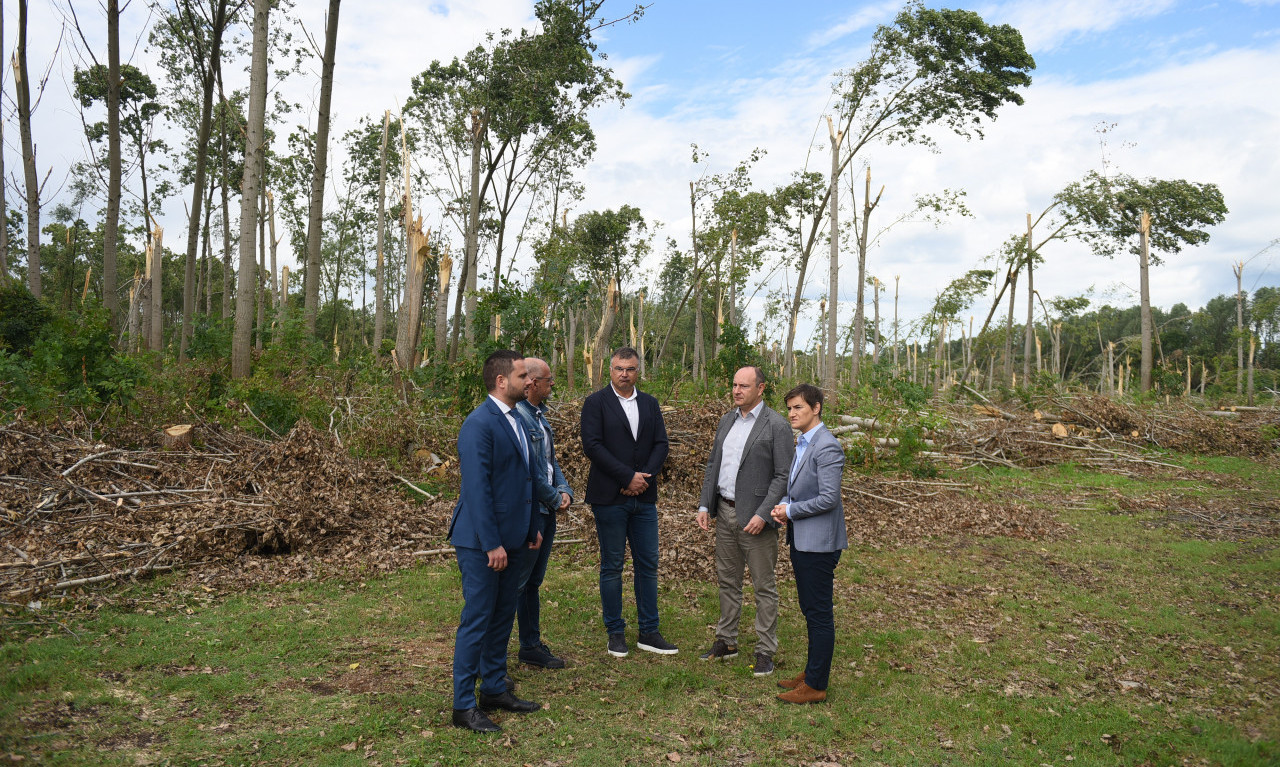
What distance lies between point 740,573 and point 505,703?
1817mm

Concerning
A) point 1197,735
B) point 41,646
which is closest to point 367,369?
point 41,646

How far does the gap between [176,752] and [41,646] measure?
75.4 inches

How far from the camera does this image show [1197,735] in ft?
13.6

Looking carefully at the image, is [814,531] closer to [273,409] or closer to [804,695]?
[804,695]

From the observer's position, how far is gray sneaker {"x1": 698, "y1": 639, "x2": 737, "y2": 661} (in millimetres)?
5203

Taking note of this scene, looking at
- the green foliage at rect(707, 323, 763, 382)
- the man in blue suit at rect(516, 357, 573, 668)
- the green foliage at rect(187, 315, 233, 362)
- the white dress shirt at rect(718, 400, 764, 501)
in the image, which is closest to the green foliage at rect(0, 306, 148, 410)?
the green foliage at rect(187, 315, 233, 362)

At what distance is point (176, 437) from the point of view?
355 inches

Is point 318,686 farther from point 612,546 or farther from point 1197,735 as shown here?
point 1197,735

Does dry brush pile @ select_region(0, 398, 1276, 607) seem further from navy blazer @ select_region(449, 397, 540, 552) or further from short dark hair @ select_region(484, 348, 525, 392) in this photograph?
short dark hair @ select_region(484, 348, 525, 392)

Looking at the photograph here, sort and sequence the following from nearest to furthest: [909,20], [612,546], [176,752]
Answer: [176,752], [612,546], [909,20]

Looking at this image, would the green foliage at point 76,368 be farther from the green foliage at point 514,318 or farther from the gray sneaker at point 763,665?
the gray sneaker at point 763,665

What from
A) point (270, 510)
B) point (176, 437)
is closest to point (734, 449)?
point (270, 510)

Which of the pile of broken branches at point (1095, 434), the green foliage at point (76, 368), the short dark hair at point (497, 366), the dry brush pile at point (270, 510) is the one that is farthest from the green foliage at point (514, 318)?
the pile of broken branches at point (1095, 434)

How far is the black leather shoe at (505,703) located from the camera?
4191 mm
